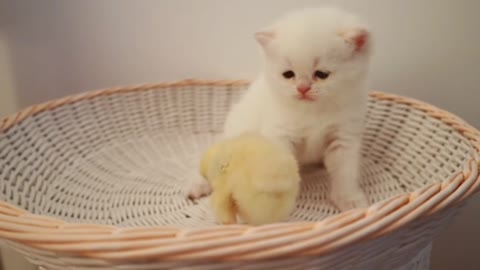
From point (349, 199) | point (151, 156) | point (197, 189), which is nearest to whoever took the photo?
point (349, 199)

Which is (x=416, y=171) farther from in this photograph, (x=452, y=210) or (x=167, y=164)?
(x=167, y=164)

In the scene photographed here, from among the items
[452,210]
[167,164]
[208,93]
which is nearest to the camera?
[452,210]

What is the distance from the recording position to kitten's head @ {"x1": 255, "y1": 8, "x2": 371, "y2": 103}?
2.66ft

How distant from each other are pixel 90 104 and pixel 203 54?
0.43 meters

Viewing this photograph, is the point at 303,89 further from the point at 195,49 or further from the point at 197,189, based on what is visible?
the point at 195,49

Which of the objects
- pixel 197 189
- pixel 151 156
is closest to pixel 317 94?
pixel 197 189

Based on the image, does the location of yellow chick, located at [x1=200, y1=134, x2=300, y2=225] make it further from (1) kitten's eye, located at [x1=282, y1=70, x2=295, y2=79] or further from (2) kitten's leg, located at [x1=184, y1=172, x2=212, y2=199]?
(2) kitten's leg, located at [x1=184, y1=172, x2=212, y2=199]

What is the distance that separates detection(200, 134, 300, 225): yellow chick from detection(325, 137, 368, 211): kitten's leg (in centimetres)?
27

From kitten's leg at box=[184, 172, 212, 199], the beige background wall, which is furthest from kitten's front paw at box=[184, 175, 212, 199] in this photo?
the beige background wall

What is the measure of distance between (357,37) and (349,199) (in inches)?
14.1

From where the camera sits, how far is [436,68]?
125 cm

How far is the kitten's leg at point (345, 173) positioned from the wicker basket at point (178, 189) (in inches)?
1.6

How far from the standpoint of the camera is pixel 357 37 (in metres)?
0.82

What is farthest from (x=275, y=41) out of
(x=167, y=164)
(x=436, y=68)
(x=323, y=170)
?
(x=436, y=68)
